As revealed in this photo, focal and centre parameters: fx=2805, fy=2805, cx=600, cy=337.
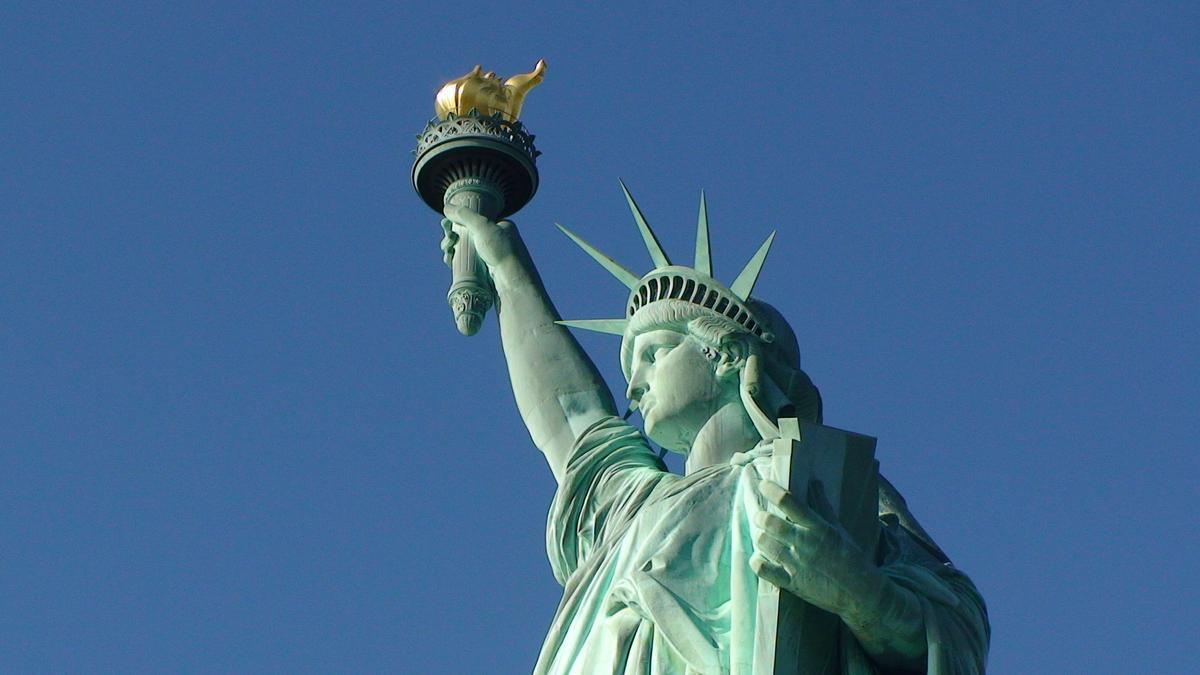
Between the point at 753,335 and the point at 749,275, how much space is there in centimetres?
49

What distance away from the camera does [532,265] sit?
16422 mm

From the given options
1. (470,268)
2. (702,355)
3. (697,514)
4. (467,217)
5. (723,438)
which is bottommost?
(697,514)

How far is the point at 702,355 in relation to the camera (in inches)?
559

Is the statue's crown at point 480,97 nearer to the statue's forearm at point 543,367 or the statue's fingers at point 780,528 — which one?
the statue's forearm at point 543,367

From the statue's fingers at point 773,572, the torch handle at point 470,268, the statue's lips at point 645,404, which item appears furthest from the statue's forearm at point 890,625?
the torch handle at point 470,268

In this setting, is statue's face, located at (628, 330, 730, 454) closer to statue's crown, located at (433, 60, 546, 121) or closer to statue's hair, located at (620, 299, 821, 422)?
statue's hair, located at (620, 299, 821, 422)

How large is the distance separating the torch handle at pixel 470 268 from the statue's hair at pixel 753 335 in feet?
6.20

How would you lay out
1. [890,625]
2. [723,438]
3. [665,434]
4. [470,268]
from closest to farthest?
1. [890,625]
2. [723,438]
3. [665,434]
4. [470,268]

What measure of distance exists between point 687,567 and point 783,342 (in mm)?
1808

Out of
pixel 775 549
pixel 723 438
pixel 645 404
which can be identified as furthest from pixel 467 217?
pixel 775 549

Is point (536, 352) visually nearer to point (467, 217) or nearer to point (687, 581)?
point (467, 217)

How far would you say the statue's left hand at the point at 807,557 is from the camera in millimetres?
12094

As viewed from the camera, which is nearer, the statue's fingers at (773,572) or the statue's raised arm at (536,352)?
the statue's fingers at (773,572)

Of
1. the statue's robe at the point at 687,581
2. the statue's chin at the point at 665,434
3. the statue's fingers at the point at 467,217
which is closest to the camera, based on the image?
the statue's robe at the point at 687,581
